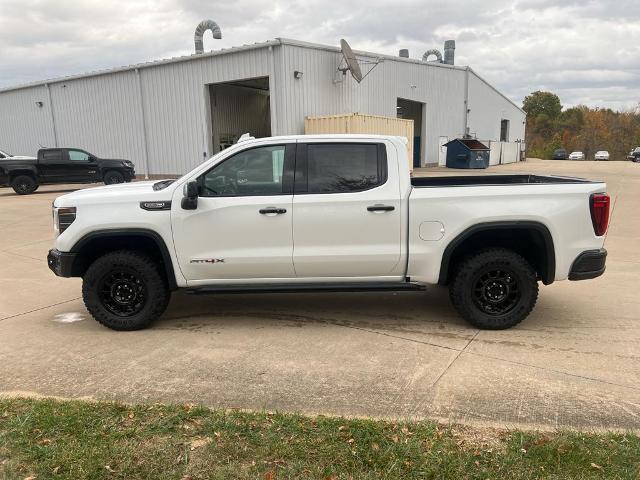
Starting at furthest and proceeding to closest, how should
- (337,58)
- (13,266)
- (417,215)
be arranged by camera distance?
(337,58)
(13,266)
(417,215)

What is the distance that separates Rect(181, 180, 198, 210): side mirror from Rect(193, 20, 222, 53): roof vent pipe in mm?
24703

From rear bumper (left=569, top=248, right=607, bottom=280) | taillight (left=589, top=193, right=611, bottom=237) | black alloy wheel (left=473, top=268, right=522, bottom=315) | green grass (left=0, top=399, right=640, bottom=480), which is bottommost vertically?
green grass (left=0, top=399, right=640, bottom=480)

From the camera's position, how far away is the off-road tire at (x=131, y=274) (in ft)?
15.8

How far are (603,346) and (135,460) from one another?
12.8 ft

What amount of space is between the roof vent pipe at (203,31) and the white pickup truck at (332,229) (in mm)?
24380

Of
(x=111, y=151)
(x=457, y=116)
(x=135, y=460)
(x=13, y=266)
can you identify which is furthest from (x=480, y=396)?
(x=457, y=116)

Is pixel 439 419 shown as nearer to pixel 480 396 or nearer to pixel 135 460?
pixel 480 396

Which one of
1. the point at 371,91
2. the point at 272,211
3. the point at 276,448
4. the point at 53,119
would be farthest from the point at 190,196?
the point at 53,119

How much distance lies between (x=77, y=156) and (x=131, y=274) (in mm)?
17177

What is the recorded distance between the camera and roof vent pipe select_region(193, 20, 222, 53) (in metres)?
26.7

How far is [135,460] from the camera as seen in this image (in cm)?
283

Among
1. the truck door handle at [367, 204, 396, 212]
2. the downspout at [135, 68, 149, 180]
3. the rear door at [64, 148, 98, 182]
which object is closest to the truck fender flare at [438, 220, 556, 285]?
the truck door handle at [367, 204, 396, 212]

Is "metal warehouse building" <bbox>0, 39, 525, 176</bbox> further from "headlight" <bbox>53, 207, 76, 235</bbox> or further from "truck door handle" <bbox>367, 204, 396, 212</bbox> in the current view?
"truck door handle" <bbox>367, 204, 396, 212</bbox>

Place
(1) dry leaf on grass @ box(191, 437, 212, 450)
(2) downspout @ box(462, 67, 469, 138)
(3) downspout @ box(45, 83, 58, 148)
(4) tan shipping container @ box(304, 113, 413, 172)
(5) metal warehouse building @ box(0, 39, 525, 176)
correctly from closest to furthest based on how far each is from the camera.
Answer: (1) dry leaf on grass @ box(191, 437, 212, 450) < (4) tan shipping container @ box(304, 113, 413, 172) < (5) metal warehouse building @ box(0, 39, 525, 176) < (3) downspout @ box(45, 83, 58, 148) < (2) downspout @ box(462, 67, 469, 138)
